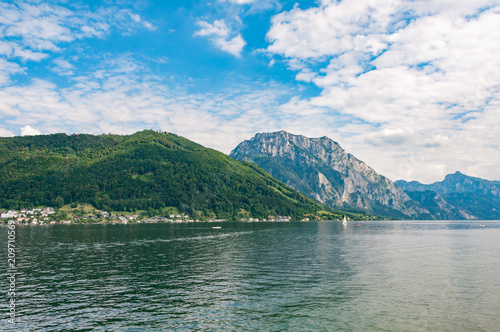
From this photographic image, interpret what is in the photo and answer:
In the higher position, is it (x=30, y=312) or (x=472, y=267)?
(x=30, y=312)

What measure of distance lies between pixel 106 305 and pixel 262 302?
73.9 ft

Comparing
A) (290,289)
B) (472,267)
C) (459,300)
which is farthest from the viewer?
(472,267)

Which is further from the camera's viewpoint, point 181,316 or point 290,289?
point 290,289

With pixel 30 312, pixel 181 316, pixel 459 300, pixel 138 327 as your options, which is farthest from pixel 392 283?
pixel 30 312

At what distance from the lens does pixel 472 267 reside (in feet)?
256

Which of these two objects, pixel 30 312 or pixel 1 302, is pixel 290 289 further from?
pixel 1 302

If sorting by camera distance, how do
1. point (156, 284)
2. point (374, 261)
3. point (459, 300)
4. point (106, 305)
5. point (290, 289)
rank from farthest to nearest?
point (374, 261), point (156, 284), point (290, 289), point (459, 300), point (106, 305)

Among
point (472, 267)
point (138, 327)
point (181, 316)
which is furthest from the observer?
point (472, 267)

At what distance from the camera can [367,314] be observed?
136ft

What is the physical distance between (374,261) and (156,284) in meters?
58.9

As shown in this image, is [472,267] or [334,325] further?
[472,267]

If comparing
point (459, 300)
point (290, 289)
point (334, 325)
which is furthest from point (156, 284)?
point (459, 300)

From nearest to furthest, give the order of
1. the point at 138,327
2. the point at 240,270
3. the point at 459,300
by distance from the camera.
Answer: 1. the point at 138,327
2. the point at 459,300
3. the point at 240,270

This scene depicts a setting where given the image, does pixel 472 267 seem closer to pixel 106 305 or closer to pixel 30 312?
pixel 106 305
